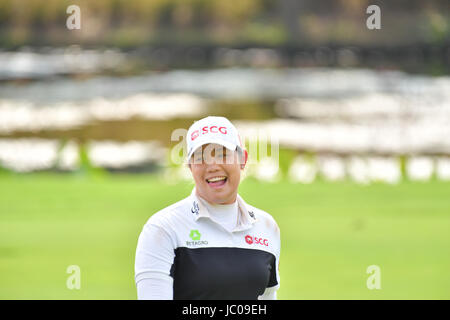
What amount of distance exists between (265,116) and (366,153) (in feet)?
13.7

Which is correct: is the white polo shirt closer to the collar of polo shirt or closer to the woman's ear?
the collar of polo shirt

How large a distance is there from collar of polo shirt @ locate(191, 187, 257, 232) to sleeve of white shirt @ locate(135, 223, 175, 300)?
0.10 meters

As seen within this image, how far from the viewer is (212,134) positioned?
2.00 metres

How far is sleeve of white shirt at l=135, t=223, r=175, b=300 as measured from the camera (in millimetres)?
1974

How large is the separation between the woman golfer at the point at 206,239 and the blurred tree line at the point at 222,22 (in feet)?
66.9

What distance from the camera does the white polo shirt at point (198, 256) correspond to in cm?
198

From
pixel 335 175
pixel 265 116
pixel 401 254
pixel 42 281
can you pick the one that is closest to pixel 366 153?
pixel 335 175

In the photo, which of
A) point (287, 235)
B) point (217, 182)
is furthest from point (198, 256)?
point (287, 235)

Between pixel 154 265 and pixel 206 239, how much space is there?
0.12 metres

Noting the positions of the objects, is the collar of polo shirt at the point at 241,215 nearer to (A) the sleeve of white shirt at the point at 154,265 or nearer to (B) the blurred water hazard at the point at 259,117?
(A) the sleeve of white shirt at the point at 154,265

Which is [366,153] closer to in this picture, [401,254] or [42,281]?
[401,254]

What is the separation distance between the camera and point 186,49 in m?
25.5

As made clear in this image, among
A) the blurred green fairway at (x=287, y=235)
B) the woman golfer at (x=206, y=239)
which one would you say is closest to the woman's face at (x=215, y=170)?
the woman golfer at (x=206, y=239)

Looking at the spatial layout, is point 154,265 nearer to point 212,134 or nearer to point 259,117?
point 212,134
